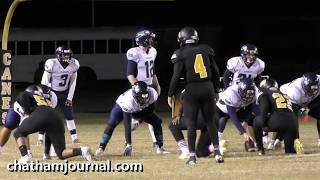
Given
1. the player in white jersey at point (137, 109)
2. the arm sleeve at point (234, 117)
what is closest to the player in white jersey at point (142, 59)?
the player in white jersey at point (137, 109)

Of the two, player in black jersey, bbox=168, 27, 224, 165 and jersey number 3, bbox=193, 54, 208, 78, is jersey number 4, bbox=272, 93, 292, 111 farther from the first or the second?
jersey number 3, bbox=193, 54, 208, 78

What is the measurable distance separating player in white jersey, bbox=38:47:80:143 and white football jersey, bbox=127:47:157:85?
135cm

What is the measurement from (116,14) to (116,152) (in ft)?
74.3

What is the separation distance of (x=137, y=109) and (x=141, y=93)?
1.06ft

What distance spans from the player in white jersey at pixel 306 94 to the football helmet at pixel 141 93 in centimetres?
235

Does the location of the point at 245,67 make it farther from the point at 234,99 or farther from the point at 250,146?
the point at 250,146

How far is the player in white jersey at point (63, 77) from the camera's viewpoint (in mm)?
11656

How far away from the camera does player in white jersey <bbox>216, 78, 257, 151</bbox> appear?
10.3m

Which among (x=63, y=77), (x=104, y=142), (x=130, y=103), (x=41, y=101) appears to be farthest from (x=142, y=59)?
(x=41, y=101)

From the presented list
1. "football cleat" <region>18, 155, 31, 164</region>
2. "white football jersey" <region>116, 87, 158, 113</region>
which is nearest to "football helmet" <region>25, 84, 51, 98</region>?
"football cleat" <region>18, 155, 31, 164</region>

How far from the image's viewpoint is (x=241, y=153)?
10.4m

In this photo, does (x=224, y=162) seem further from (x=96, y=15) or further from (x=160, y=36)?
(x=96, y=15)

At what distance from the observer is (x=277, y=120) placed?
10.0m

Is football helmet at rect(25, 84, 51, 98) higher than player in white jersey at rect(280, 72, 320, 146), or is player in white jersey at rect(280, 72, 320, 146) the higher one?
football helmet at rect(25, 84, 51, 98)
